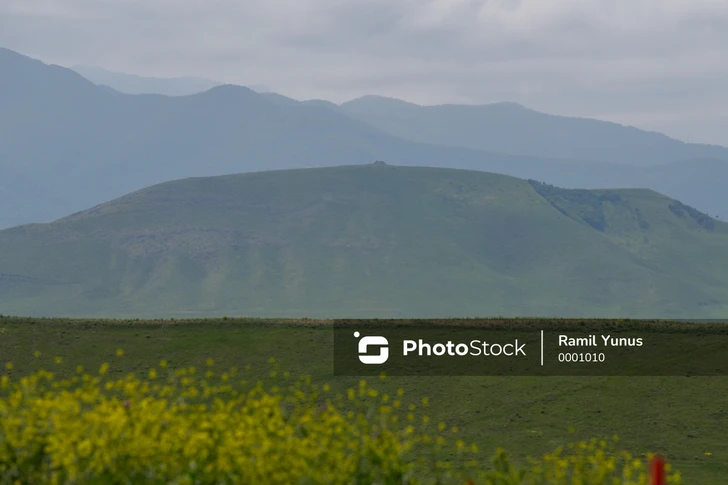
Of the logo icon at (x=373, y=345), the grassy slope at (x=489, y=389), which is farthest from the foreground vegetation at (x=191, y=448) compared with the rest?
the logo icon at (x=373, y=345)

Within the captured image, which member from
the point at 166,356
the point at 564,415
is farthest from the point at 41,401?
the point at 166,356

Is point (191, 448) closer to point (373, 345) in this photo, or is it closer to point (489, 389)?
point (489, 389)

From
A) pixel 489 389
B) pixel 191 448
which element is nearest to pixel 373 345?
pixel 489 389

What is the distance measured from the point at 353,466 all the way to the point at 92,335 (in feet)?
157

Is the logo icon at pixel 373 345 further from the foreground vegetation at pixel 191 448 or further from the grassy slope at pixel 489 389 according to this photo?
the foreground vegetation at pixel 191 448

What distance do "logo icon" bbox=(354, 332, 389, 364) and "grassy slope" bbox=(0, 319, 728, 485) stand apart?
93.3 inches

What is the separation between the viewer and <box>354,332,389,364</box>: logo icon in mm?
59650

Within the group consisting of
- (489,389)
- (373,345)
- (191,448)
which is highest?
(373,345)

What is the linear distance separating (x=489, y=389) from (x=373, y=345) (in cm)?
1203

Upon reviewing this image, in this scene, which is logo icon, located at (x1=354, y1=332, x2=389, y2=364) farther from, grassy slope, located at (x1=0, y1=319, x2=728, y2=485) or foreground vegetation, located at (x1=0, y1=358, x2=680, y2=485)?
foreground vegetation, located at (x1=0, y1=358, x2=680, y2=485)

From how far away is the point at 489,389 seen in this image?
2078 inches

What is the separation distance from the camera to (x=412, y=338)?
5922 cm

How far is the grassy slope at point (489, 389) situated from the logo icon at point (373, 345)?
2371 mm

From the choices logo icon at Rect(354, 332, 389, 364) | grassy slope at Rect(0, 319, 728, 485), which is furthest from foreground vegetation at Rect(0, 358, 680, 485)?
logo icon at Rect(354, 332, 389, 364)
